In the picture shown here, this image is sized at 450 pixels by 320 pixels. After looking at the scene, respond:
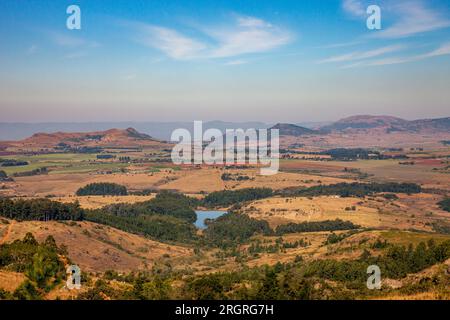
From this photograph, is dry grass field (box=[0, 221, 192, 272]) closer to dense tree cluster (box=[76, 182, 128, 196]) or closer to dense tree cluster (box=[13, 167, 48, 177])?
dense tree cluster (box=[76, 182, 128, 196])

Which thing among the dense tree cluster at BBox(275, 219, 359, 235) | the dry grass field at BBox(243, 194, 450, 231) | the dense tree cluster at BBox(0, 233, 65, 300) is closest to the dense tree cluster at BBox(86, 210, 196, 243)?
the dense tree cluster at BBox(275, 219, 359, 235)

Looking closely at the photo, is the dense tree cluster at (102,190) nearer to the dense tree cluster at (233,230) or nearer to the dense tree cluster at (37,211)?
the dense tree cluster at (233,230)

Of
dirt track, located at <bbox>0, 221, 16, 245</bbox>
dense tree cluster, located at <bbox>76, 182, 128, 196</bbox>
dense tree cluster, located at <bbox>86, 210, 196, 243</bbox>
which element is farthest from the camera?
dense tree cluster, located at <bbox>76, 182, 128, 196</bbox>

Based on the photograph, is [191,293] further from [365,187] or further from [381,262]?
[365,187]

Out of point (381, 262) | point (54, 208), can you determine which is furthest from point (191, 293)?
point (54, 208)

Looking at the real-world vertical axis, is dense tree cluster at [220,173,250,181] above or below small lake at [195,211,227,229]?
above
